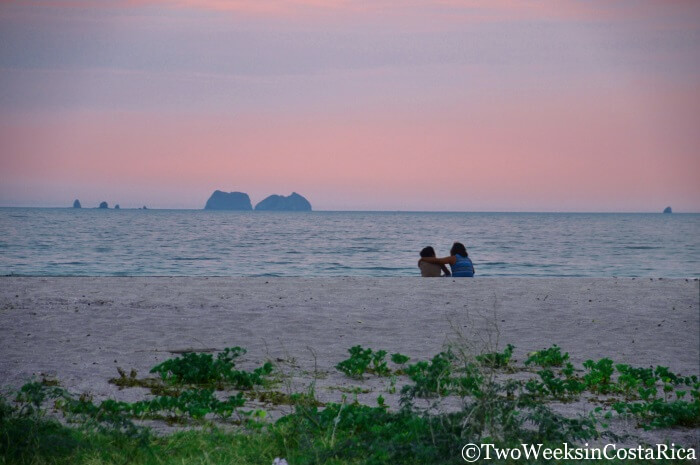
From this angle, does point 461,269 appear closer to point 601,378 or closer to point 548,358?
point 548,358

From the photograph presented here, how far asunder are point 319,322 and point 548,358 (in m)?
4.15

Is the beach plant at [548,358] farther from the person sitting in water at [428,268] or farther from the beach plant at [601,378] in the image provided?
the person sitting in water at [428,268]

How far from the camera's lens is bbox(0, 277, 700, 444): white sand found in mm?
8820

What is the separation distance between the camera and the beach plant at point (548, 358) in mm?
8469

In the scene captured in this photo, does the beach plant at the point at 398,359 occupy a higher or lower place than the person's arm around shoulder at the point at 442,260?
lower

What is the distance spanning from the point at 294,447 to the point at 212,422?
2.89 feet

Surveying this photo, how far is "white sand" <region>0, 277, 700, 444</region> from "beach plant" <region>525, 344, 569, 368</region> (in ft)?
1.91

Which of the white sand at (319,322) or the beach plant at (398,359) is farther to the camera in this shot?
the white sand at (319,322)

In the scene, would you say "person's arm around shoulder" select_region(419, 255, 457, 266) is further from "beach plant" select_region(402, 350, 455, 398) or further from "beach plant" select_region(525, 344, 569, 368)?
"beach plant" select_region(402, 350, 455, 398)

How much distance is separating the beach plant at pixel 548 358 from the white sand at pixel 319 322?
1.91 ft

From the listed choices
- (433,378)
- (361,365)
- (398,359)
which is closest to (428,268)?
(398,359)

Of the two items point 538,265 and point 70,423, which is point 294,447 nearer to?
point 70,423

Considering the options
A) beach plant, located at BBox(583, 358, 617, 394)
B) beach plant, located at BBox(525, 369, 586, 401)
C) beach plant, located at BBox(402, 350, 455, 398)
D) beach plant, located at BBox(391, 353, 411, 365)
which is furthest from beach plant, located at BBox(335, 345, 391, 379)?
beach plant, located at BBox(583, 358, 617, 394)

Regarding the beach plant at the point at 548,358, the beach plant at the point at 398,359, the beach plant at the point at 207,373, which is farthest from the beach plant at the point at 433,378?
the beach plant at the point at 548,358
